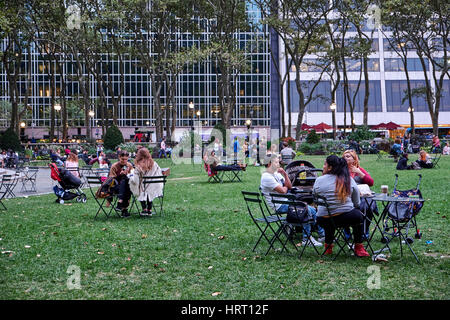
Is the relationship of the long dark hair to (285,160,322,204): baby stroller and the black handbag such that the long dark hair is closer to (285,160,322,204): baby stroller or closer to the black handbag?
the black handbag

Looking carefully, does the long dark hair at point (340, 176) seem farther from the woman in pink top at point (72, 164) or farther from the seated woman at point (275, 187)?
the woman in pink top at point (72, 164)

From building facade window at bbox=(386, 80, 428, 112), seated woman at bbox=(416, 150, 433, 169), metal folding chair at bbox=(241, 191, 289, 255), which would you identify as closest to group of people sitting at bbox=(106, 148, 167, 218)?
metal folding chair at bbox=(241, 191, 289, 255)

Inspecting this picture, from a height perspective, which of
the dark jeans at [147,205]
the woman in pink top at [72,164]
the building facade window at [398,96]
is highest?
the building facade window at [398,96]

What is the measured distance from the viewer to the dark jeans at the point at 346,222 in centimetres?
675

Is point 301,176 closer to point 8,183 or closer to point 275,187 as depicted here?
point 275,187

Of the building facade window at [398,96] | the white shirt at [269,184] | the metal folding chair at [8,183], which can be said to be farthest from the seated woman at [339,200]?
the building facade window at [398,96]

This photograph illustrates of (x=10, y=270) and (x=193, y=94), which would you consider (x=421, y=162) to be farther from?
(x=193, y=94)

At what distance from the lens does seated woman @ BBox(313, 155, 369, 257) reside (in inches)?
266

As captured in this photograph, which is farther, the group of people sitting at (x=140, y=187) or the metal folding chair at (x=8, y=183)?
the metal folding chair at (x=8, y=183)

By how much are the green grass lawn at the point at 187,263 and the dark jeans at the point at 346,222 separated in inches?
13.8

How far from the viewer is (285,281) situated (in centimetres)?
575

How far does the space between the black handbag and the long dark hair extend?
59 cm

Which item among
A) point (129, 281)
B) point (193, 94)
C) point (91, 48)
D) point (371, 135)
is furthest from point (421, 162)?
point (193, 94)

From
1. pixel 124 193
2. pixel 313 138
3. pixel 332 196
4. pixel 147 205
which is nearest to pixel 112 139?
pixel 313 138
